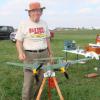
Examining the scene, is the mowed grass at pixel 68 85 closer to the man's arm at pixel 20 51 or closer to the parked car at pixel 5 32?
the man's arm at pixel 20 51

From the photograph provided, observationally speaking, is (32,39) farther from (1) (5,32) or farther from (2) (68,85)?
(1) (5,32)

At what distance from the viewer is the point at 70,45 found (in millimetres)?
11273

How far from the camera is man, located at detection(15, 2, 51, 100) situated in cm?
567

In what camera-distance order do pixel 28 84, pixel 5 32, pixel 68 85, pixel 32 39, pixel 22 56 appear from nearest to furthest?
pixel 22 56 → pixel 32 39 → pixel 28 84 → pixel 68 85 → pixel 5 32

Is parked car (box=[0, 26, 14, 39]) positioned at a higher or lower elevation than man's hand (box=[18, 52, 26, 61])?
lower

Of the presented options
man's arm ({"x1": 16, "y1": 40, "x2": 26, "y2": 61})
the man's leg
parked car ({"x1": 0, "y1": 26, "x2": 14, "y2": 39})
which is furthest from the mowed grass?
parked car ({"x1": 0, "y1": 26, "x2": 14, "y2": 39})

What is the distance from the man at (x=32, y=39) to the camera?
18.6ft

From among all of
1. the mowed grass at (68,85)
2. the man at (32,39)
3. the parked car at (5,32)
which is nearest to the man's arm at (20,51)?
the man at (32,39)

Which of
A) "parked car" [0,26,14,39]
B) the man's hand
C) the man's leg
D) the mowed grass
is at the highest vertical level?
the man's hand

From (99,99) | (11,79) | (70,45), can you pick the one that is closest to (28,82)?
(99,99)

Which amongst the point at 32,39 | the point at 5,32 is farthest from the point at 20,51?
the point at 5,32

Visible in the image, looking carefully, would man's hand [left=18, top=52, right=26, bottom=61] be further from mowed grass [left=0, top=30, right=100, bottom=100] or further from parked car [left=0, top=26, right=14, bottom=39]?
parked car [left=0, top=26, right=14, bottom=39]

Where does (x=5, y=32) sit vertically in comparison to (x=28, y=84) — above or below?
below

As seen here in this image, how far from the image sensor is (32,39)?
19.1 ft
